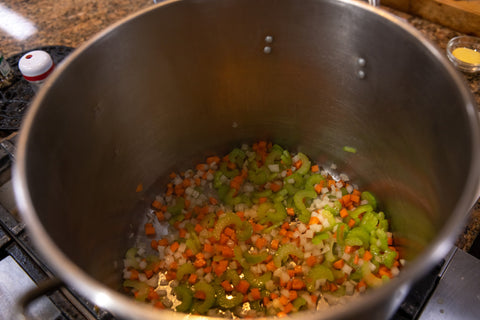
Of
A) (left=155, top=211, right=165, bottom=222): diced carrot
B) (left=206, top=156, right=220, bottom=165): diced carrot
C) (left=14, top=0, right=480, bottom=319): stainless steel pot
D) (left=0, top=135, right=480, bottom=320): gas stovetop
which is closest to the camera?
(left=14, top=0, right=480, bottom=319): stainless steel pot

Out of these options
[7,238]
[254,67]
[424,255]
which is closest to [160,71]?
[254,67]

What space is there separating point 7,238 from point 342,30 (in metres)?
1.03

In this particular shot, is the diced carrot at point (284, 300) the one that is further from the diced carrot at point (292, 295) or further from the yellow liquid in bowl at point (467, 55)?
the yellow liquid in bowl at point (467, 55)

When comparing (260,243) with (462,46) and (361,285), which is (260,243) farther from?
(462,46)

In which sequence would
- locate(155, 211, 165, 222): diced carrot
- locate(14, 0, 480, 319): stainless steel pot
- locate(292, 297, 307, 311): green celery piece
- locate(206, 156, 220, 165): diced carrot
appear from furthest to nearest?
locate(206, 156, 220, 165): diced carrot → locate(155, 211, 165, 222): diced carrot → locate(292, 297, 307, 311): green celery piece → locate(14, 0, 480, 319): stainless steel pot

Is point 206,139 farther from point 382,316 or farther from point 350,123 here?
point 382,316

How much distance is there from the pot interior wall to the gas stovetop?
9 cm

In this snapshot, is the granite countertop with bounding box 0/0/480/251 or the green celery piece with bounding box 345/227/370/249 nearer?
the green celery piece with bounding box 345/227/370/249

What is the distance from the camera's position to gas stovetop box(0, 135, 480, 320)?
0.84 metres

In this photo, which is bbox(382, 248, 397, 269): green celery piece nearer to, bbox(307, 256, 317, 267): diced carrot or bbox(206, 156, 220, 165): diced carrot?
bbox(307, 256, 317, 267): diced carrot

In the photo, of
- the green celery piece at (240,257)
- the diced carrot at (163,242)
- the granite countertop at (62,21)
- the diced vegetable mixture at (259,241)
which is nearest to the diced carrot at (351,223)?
the diced vegetable mixture at (259,241)

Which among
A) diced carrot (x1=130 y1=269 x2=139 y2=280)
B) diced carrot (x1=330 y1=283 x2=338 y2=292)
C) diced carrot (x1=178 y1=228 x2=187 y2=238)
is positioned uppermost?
diced carrot (x1=330 y1=283 x2=338 y2=292)

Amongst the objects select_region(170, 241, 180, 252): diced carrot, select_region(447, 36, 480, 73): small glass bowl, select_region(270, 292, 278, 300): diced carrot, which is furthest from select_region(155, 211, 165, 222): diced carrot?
select_region(447, 36, 480, 73): small glass bowl

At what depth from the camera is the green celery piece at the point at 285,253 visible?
111 cm
